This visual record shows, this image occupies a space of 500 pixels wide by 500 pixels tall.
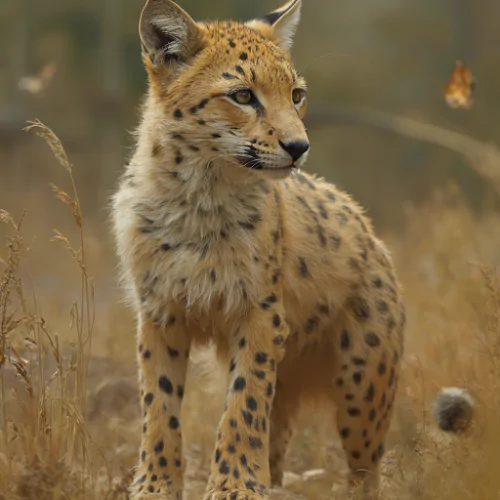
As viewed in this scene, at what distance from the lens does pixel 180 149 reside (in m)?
4.21

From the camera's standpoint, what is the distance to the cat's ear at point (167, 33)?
418cm

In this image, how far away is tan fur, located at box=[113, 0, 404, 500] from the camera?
4078mm

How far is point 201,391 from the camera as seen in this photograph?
6.56m

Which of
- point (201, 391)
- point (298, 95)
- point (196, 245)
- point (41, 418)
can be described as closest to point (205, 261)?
point (196, 245)

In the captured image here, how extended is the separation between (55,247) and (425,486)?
8.33 meters

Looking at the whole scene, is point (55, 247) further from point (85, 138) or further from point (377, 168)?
point (377, 168)

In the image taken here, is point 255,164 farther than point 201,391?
No

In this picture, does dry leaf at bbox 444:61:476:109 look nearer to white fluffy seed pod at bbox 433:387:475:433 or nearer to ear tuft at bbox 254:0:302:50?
ear tuft at bbox 254:0:302:50

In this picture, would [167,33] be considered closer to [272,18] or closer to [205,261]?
A: [272,18]

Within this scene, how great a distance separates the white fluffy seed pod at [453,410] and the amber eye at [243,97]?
181 cm

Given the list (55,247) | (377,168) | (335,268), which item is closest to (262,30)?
(335,268)

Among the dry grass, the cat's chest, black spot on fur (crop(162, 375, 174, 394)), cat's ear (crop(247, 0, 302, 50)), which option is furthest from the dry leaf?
black spot on fur (crop(162, 375, 174, 394))

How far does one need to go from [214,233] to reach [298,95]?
0.68 metres

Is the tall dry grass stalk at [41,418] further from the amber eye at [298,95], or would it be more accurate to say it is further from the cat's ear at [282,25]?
the cat's ear at [282,25]
